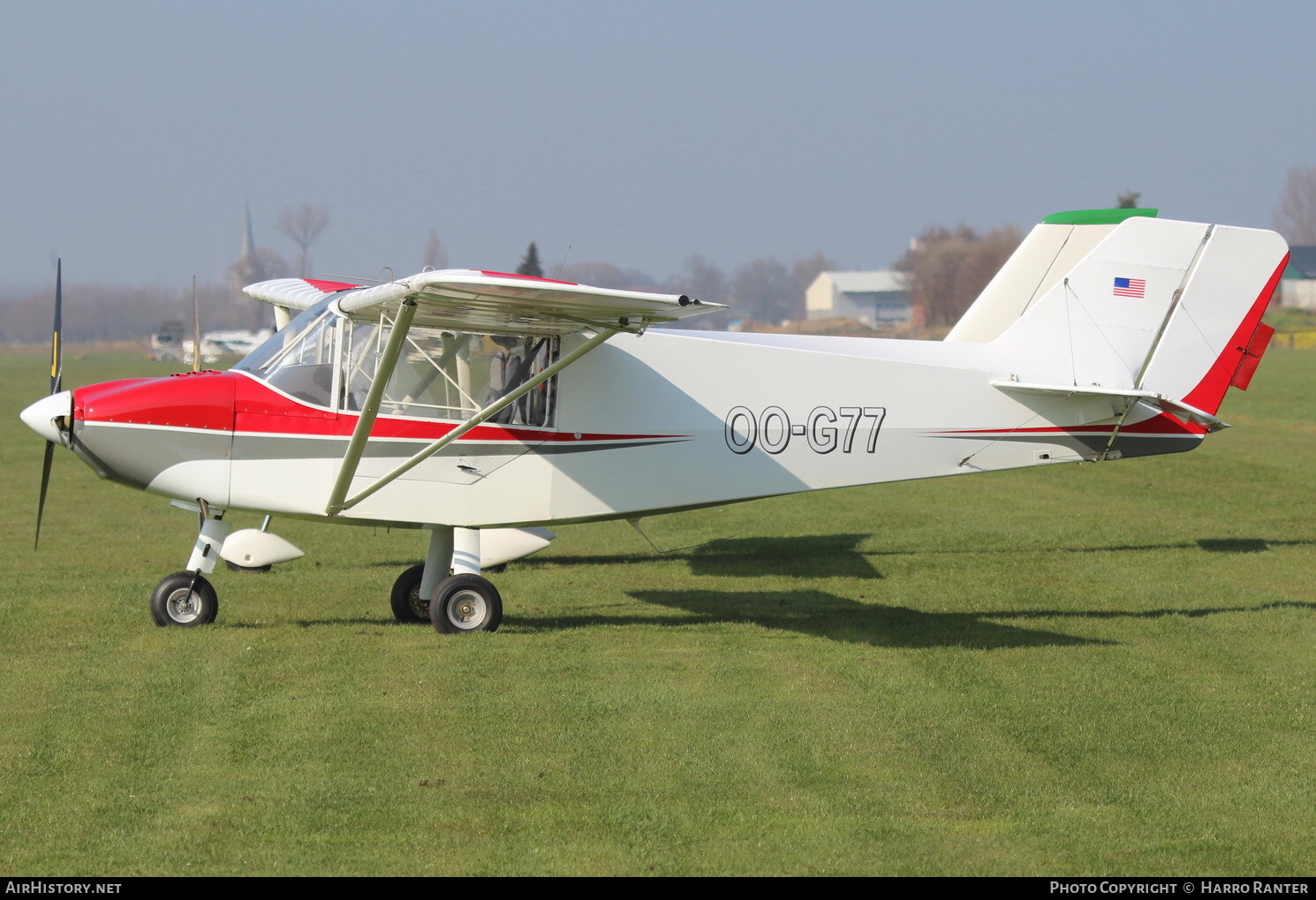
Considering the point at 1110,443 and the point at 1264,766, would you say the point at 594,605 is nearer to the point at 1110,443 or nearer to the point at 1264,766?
the point at 1110,443

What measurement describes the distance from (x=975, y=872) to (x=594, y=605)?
620 centimetres

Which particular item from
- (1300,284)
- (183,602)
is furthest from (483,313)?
(1300,284)

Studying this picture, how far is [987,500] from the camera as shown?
17812 mm

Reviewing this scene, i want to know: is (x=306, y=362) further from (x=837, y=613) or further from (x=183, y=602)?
(x=837, y=613)

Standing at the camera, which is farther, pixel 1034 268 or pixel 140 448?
pixel 1034 268

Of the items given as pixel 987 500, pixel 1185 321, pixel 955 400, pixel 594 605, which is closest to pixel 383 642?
pixel 594 605

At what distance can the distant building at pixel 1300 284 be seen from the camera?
308 feet

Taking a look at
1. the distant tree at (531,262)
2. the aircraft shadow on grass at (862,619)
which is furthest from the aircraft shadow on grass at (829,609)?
the distant tree at (531,262)

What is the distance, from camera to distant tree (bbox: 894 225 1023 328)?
79.3 m

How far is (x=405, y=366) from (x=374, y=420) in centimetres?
85

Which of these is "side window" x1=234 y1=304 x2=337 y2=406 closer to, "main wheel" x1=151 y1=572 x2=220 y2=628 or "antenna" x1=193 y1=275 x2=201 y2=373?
"antenna" x1=193 y1=275 x2=201 y2=373

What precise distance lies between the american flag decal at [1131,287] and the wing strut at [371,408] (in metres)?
6.04

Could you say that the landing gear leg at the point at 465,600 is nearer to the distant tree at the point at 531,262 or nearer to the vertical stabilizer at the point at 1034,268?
the vertical stabilizer at the point at 1034,268

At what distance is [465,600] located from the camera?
9430 mm
